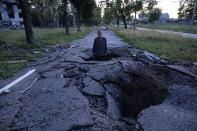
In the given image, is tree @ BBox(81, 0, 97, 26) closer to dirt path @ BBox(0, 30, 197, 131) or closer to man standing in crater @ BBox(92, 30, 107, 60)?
man standing in crater @ BBox(92, 30, 107, 60)

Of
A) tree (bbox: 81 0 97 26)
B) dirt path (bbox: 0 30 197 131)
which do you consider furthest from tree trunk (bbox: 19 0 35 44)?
tree (bbox: 81 0 97 26)

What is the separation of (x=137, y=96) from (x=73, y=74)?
2.31 m

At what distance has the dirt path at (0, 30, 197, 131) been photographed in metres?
3.82

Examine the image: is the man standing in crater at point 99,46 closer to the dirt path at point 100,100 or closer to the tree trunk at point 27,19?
the dirt path at point 100,100

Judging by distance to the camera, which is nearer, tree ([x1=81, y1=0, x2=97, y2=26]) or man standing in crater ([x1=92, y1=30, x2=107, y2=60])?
man standing in crater ([x1=92, y1=30, x2=107, y2=60])

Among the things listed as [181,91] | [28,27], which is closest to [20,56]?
[28,27]

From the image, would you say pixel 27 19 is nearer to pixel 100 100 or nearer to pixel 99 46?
pixel 99 46

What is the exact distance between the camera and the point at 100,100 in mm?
4941

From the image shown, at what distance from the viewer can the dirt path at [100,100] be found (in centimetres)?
382

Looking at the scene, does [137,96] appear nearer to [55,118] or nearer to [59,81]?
[59,81]

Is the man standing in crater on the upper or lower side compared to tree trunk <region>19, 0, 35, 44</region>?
lower

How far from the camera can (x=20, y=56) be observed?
37.0 feet

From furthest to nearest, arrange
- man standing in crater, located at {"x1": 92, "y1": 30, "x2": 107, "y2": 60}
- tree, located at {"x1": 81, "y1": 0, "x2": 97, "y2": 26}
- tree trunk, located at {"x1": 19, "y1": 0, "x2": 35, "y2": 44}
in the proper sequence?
tree, located at {"x1": 81, "y1": 0, "x2": 97, "y2": 26} → tree trunk, located at {"x1": 19, "y1": 0, "x2": 35, "y2": 44} → man standing in crater, located at {"x1": 92, "y1": 30, "x2": 107, "y2": 60}

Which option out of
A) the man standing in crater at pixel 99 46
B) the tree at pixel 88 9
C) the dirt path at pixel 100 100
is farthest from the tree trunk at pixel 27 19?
the tree at pixel 88 9
